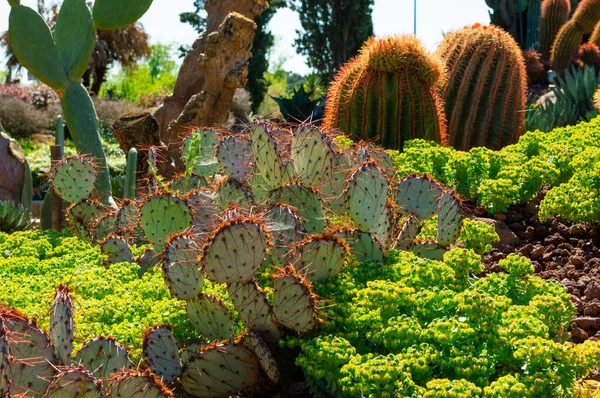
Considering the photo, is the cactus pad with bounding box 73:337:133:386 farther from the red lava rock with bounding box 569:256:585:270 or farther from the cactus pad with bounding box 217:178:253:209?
the red lava rock with bounding box 569:256:585:270

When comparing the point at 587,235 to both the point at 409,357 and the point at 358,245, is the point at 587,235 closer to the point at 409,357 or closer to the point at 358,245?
the point at 358,245

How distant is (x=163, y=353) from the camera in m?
3.04

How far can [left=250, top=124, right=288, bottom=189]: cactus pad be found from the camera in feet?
11.7

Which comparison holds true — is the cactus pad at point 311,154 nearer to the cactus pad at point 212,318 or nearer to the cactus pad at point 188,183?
the cactus pad at point 212,318

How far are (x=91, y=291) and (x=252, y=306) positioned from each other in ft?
3.29

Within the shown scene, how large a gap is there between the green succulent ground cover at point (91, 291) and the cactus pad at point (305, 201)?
61 cm

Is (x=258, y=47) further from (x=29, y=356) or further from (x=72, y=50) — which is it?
(x=29, y=356)

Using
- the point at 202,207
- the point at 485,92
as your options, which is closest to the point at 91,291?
the point at 202,207

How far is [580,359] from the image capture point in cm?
284

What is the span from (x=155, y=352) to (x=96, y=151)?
12.4ft

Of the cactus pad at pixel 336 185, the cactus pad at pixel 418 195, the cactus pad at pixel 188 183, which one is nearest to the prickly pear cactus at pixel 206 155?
the cactus pad at pixel 188 183

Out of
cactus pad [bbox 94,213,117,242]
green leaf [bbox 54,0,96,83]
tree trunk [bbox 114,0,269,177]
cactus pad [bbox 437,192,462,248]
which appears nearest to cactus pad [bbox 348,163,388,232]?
cactus pad [bbox 437,192,462,248]

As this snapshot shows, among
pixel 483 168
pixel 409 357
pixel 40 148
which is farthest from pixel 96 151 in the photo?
pixel 40 148

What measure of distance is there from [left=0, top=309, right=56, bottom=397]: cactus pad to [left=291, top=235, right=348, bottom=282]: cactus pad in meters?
1.01
